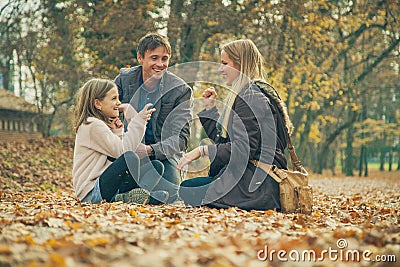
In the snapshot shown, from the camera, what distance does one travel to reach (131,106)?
6.29 meters

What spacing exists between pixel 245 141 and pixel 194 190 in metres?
0.97

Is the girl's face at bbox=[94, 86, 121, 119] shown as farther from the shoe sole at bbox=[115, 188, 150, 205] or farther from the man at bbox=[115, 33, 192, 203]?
the shoe sole at bbox=[115, 188, 150, 205]

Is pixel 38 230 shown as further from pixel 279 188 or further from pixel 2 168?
pixel 2 168

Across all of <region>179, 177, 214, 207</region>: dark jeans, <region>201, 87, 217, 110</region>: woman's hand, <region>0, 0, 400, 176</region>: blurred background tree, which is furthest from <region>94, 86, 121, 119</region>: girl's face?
<region>0, 0, 400, 176</region>: blurred background tree

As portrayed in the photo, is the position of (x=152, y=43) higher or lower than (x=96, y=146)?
higher

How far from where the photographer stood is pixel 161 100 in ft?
21.8

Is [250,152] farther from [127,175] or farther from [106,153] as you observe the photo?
[106,153]

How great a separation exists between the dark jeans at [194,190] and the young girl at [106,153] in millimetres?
263

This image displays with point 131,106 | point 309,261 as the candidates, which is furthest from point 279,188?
point 309,261

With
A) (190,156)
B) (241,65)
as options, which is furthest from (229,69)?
(190,156)

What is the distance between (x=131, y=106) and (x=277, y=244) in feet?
11.1

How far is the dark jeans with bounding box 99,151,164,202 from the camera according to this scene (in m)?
5.56

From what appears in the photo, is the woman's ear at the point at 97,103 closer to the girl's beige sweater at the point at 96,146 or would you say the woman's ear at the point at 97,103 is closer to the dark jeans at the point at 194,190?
the girl's beige sweater at the point at 96,146

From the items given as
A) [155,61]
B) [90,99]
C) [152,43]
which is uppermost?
[152,43]
